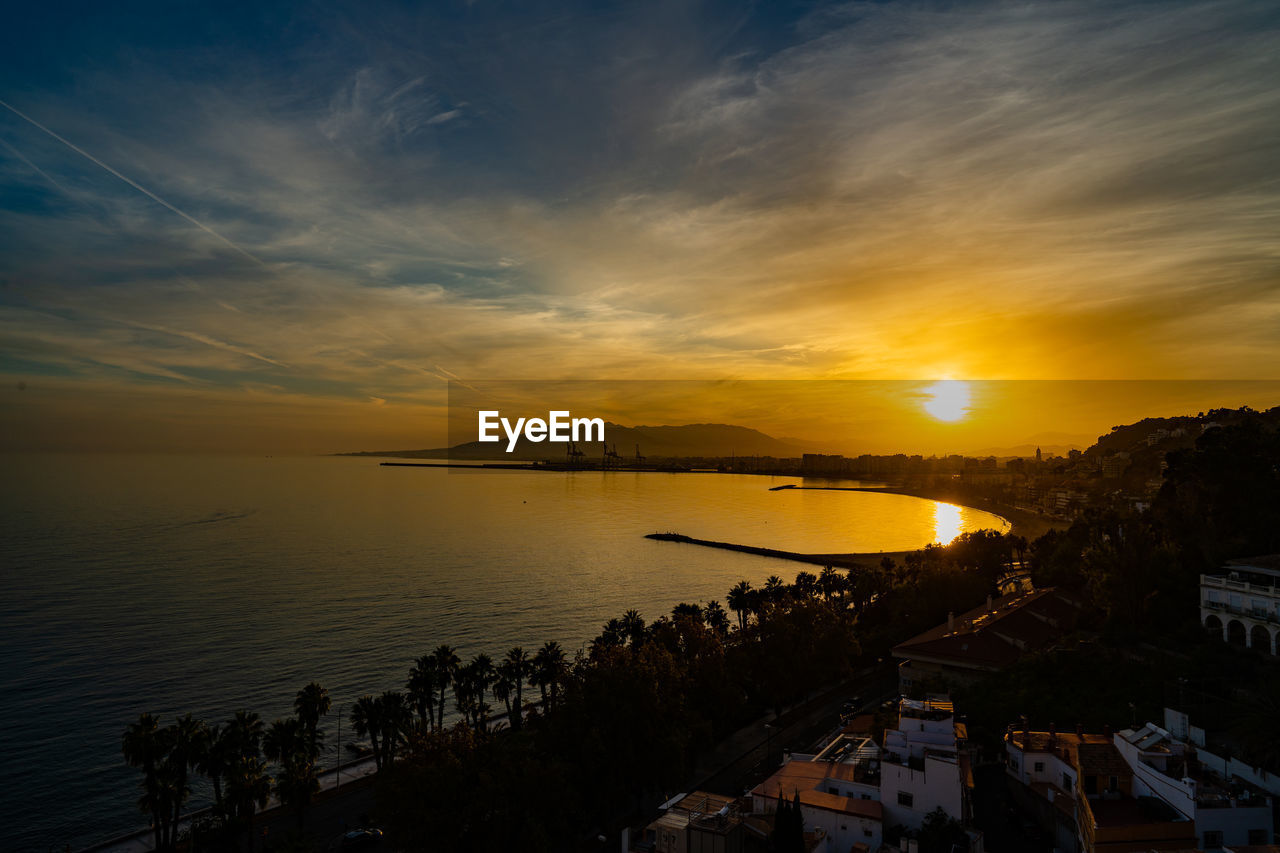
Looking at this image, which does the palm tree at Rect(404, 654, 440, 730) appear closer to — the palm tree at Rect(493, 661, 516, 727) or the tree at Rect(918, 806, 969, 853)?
the palm tree at Rect(493, 661, 516, 727)

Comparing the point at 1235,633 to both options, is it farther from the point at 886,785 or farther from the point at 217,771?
the point at 217,771

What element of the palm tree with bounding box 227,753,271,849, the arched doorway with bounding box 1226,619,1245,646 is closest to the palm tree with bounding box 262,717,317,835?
the palm tree with bounding box 227,753,271,849

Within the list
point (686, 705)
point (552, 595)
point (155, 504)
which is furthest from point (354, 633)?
point (155, 504)

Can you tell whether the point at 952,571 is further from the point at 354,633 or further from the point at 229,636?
the point at 229,636

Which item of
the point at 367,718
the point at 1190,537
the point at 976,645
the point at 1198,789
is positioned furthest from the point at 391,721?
the point at 1190,537

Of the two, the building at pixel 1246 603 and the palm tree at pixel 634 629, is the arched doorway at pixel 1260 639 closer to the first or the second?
the building at pixel 1246 603

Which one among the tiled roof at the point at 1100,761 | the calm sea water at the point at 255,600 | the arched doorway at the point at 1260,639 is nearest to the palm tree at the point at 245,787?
the calm sea water at the point at 255,600
